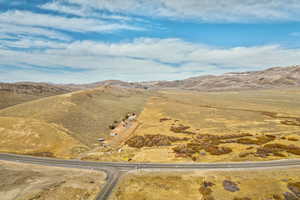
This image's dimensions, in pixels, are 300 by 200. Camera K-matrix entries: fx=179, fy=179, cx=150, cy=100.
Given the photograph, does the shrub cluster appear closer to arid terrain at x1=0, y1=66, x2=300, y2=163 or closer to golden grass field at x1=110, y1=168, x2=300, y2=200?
arid terrain at x1=0, y1=66, x2=300, y2=163

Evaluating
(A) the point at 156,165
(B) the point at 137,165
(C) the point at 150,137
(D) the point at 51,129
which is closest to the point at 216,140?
(C) the point at 150,137

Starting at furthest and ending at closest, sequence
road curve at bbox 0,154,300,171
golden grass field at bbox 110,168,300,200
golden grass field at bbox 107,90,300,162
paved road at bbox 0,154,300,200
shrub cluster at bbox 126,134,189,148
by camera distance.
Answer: shrub cluster at bbox 126,134,189,148 → golden grass field at bbox 107,90,300,162 → road curve at bbox 0,154,300,171 → paved road at bbox 0,154,300,200 → golden grass field at bbox 110,168,300,200

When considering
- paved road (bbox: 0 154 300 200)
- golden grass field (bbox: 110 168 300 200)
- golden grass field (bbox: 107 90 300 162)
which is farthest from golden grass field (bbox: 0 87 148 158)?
golden grass field (bbox: 110 168 300 200)

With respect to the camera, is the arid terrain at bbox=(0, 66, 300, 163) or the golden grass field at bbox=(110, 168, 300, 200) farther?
the arid terrain at bbox=(0, 66, 300, 163)

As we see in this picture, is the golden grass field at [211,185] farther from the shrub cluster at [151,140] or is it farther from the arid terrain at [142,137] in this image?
the shrub cluster at [151,140]

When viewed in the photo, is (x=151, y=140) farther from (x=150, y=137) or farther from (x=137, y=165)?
(x=137, y=165)
